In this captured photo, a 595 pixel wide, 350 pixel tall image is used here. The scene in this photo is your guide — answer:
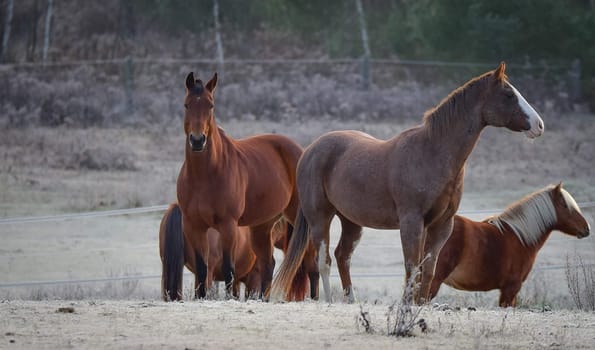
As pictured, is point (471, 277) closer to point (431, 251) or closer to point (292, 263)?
point (292, 263)

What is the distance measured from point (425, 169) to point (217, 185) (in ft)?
6.48

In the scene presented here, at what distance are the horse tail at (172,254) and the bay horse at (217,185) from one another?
33cm

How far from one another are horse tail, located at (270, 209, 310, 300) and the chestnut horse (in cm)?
78

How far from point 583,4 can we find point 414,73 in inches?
186

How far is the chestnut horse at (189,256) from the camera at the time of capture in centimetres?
841

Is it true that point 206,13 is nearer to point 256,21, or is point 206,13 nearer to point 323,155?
point 256,21

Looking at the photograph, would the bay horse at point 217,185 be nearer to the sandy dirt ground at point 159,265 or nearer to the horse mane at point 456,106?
the sandy dirt ground at point 159,265

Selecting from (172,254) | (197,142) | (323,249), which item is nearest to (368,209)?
(323,249)

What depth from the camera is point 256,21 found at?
89.7ft

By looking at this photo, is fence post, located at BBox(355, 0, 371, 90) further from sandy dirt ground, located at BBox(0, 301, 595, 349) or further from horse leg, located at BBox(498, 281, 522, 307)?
sandy dirt ground, located at BBox(0, 301, 595, 349)

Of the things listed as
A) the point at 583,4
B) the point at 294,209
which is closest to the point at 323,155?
the point at 294,209

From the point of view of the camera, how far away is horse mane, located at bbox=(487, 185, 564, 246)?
9438mm

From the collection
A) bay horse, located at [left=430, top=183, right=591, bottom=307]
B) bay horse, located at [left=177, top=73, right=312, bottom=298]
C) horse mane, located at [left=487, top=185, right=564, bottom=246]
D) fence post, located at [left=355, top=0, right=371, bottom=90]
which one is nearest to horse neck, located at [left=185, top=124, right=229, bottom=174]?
bay horse, located at [left=177, top=73, right=312, bottom=298]

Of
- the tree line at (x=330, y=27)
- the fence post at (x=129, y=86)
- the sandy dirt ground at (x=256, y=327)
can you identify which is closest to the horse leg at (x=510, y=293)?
the sandy dirt ground at (x=256, y=327)
